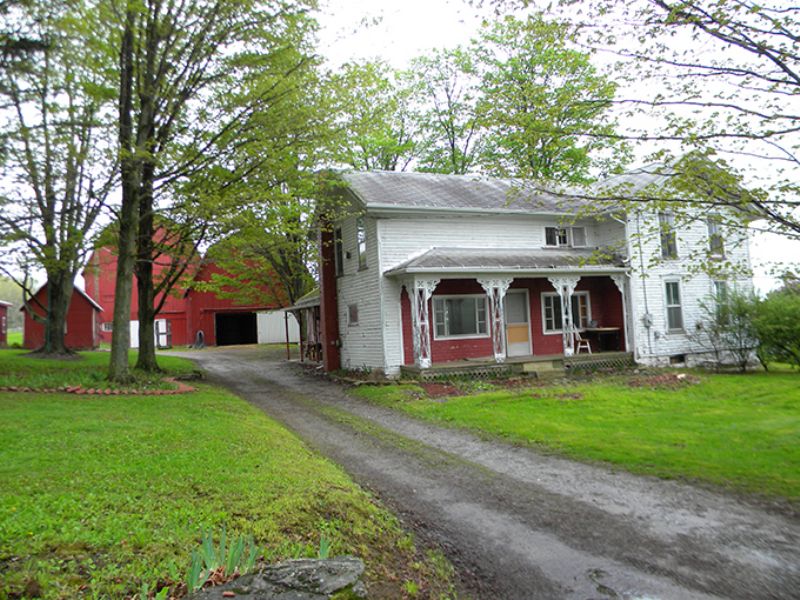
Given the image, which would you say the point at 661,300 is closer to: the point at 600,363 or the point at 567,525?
the point at 600,363

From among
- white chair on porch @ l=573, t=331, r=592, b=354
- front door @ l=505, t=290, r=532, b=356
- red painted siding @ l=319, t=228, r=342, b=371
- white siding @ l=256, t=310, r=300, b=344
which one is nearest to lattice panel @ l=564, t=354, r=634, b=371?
white chair on porch @ l=573, t=331, r=592, b=354

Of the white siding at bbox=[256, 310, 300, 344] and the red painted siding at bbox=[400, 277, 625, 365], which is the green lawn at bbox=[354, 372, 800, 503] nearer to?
the red painted siding at bbox=[400, 277, 625, 365]

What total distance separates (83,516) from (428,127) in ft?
111

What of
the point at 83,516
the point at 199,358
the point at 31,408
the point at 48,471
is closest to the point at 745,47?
the point at 83,516

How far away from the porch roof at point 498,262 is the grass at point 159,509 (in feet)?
29.9

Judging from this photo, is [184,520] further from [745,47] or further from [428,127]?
[428,127]

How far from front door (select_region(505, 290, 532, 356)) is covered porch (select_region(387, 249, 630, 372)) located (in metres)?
0.04

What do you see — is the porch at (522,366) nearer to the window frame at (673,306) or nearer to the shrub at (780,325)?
the window frame at (673,306)

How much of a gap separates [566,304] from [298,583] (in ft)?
57.5

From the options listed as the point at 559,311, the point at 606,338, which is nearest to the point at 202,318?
the point at 559,311

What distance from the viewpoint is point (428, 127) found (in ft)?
116

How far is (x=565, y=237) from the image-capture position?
20.8 metres

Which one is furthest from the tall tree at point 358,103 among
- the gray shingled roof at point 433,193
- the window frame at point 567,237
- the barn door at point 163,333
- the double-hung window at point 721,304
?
the barn door at point 163,333

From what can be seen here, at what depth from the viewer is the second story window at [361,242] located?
18.6m
